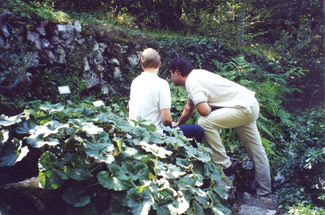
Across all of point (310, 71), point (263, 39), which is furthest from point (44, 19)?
point (263, 39)

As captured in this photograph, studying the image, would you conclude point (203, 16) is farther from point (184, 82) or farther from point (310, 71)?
point (184, 82)

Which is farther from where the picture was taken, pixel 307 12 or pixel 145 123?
pixel 307 12

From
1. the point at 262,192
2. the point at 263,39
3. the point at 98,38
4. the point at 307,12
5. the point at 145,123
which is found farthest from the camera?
the point at 263,39

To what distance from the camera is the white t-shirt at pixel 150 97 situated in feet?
10.3

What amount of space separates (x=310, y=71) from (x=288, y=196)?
→ 20.0 feet

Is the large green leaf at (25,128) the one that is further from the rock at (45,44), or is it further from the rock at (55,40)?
the rock at (55,40)

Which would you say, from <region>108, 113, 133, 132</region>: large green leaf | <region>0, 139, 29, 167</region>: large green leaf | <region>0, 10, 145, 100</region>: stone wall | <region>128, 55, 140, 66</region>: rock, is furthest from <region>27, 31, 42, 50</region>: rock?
<region>0, 139, 29, 167</region>: large green leaf

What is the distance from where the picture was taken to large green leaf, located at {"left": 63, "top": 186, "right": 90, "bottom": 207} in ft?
6.05

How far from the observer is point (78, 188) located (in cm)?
192

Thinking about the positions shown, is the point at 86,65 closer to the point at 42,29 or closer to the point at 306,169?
the point at 42,29

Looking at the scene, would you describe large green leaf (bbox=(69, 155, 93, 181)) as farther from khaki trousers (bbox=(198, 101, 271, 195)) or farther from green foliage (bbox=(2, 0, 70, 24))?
green foliage (bbox=(2, 0, 70, 24))

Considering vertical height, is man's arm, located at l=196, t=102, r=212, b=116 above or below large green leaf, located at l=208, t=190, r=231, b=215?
above

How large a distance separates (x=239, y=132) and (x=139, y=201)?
2.40 m

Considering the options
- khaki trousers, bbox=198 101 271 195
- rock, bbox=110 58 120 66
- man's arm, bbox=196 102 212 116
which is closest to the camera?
man's arm, bbox=196 102 212 116
